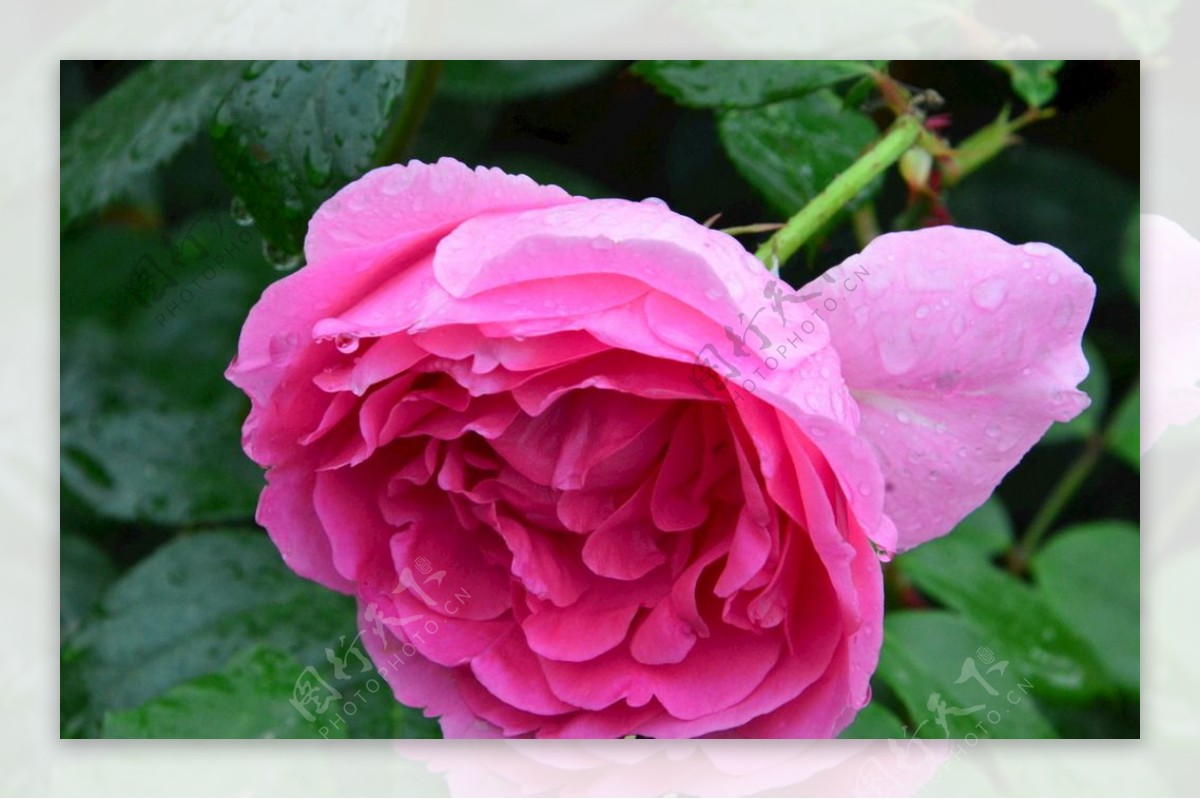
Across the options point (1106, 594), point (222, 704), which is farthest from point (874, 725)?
point (222, 704)

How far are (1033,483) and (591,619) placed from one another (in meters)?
0.50

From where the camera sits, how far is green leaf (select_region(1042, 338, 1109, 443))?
1.01 m

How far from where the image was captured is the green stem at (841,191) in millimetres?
662

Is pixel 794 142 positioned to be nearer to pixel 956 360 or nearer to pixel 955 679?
pixel 956 360

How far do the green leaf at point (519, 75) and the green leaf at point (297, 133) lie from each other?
0.32 ft

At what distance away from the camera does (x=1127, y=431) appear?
3.28 feet

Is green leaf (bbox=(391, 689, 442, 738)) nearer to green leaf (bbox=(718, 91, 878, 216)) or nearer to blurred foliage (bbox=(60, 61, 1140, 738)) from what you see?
blurred foliage (bbox=(60, 61, 1140, 738))

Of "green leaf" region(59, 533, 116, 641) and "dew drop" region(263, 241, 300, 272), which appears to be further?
"green leaf" region(59, 533, 116, 641)

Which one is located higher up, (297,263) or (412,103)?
(412,103)

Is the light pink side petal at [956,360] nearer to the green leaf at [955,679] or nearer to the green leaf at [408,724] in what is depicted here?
the green leaf at [955,679]

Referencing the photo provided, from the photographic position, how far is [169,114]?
0.78 meters

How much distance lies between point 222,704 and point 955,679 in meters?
0.48

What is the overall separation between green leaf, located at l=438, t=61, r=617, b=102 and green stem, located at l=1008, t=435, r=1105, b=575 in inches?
19.5

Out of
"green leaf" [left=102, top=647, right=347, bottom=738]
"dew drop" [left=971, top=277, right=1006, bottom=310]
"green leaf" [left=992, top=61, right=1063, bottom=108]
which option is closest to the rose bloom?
"dew drop" [left=971, top=277, right=1006, bottom=310]
